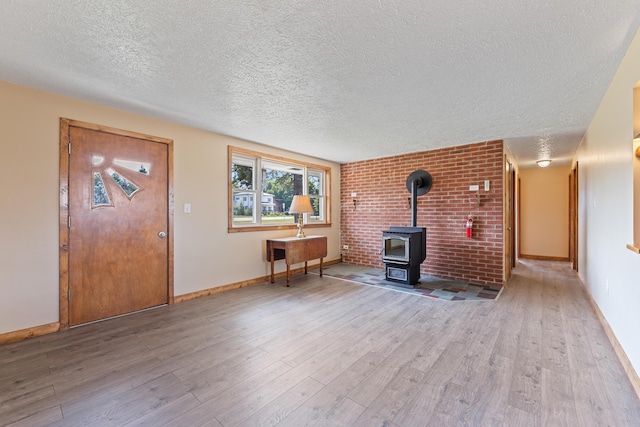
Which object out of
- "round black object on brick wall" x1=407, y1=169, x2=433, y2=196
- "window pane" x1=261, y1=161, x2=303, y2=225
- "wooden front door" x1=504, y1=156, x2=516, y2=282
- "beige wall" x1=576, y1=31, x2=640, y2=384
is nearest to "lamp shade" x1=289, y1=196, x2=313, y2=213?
"window pane" x1=261, y1=161, x2=303, y2=225

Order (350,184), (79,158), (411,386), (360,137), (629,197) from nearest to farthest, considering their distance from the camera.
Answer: (411,386), (629,197), (79,158), (360,137), (350,184)

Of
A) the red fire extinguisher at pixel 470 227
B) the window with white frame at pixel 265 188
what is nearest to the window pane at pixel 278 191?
the window with white frame at pixel 265 188

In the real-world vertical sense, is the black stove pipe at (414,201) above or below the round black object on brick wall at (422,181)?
below

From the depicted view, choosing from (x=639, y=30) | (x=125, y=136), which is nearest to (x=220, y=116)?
(x=125, y=136)

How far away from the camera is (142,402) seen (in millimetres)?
1619

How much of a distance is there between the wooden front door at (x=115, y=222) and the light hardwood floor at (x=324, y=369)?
0.25 m

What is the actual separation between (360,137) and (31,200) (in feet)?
11.8

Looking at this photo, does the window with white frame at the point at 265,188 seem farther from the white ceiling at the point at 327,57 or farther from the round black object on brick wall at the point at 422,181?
the round black object on brick wall at the point at 422,181

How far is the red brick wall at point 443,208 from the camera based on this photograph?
4141 millimetres

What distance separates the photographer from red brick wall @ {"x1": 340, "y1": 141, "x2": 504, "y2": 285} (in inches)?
163

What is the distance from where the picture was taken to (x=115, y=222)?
9.63 feet

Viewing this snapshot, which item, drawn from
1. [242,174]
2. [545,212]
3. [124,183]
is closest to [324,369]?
[124,183]

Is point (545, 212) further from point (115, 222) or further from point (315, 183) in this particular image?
point (115, 222)

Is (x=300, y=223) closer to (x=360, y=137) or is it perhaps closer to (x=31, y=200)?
(x=360, y=137)
